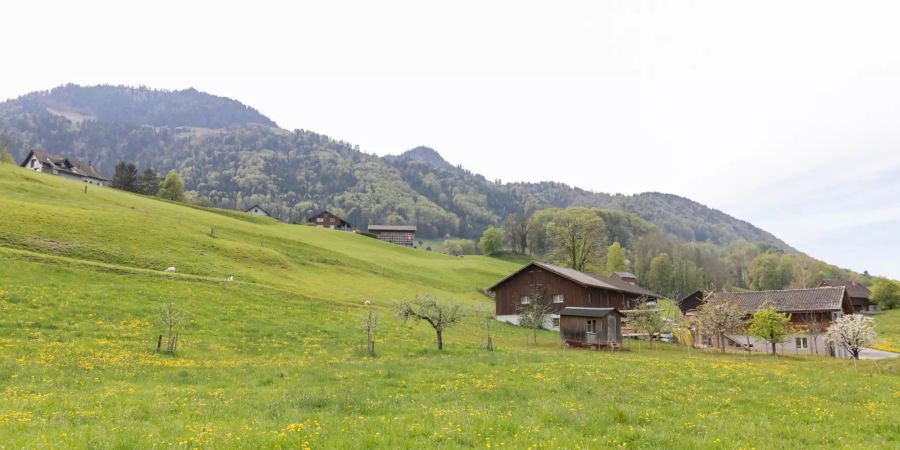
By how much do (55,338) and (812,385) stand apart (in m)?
40.7

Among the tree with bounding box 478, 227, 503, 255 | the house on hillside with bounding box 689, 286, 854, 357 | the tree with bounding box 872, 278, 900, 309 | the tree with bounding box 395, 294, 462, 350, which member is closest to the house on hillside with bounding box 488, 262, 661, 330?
the house on hillside with bounding box 689, 286, 854, 357

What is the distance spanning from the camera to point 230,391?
20.6 meters

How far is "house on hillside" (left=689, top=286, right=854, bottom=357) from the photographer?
57.7 metres

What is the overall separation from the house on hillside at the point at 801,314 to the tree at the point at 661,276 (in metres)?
85.1

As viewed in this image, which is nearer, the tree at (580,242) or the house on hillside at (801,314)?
the house on hillside at (801,314)

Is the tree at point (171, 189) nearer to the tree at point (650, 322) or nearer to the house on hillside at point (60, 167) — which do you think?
the house on hillside at point (60, 167)

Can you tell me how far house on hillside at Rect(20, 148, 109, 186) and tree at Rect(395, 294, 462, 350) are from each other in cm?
14575

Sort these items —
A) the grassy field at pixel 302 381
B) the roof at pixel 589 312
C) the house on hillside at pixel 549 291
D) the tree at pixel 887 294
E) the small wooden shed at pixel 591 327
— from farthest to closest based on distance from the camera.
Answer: the tree at pixel 887 294 < the house on hillside at pixel 549 291 < the roof at pixel 589 312 < the small wooden shed at pixel 591 327 < the grassy field at pixel 302 381

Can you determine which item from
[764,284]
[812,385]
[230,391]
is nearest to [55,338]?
[230,391]

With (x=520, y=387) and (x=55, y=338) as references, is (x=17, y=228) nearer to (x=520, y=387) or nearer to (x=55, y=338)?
(x=55, y=338)

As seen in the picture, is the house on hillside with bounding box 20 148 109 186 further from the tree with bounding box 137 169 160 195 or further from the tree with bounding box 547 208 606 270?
the tree with bounding box 547 208 606 270

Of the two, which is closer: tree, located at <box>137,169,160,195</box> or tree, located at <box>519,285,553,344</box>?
tree, located at <box>519,285,553,344</box>

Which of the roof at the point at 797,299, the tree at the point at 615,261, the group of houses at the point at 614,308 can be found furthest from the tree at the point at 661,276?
the roof at the point at 797,299

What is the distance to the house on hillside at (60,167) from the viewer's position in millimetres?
142750
